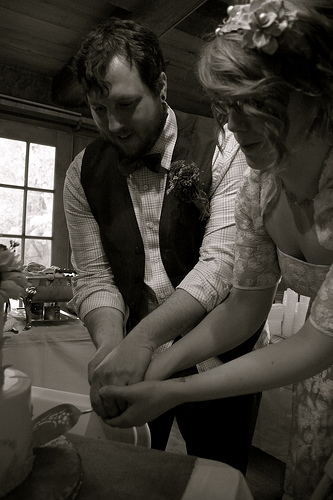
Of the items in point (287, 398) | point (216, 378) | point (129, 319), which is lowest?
point (287, 398)

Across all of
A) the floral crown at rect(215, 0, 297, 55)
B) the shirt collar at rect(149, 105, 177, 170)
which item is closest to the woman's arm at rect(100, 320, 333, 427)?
the floral crown at rect(215, 0, 297, 55)

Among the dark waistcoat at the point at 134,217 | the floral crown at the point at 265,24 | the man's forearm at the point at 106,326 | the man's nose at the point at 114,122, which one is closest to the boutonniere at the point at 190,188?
the dark waistcoat at the point at 134,217

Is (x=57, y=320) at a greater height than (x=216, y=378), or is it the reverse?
(x=216, y=378)

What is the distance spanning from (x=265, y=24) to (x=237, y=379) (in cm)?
66

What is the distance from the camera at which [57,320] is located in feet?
7.75

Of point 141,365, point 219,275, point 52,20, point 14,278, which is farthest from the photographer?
point 52,20

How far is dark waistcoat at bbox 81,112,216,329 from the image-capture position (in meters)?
1.46

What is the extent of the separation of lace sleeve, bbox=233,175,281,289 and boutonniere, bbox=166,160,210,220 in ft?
0.87

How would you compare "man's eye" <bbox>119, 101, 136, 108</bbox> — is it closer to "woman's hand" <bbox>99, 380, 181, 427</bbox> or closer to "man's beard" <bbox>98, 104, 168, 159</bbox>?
"man's beard" <bbox>98, 104, 168, 159</bbox>

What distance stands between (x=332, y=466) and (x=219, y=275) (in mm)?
562

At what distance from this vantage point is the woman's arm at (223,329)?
115cm

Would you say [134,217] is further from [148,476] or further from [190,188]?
[148,476]

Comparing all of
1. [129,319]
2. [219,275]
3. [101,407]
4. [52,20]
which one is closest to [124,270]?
[129,319]

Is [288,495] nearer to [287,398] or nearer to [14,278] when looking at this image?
[287,398]
